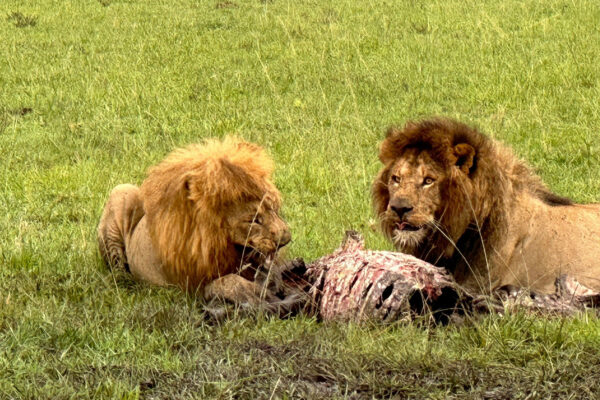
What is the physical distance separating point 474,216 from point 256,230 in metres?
1.11

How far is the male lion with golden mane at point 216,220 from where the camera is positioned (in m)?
5.79

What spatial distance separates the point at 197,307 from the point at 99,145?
4.98 m

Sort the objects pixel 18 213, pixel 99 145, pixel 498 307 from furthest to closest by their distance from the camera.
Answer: pixel 99 145, pixel 18 213, pixel 498 307

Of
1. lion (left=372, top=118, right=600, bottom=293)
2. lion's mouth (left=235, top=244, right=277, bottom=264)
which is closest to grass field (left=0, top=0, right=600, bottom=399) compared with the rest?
lion's mouth (left=235, top=244, right=277, bottom=264)

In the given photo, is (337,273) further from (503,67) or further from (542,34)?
(542,34)

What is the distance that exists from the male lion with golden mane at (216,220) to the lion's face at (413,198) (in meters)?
0.57

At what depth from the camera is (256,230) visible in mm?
5820

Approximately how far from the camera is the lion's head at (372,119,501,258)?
586cm

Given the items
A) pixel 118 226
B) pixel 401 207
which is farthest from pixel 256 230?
pixel 118 226

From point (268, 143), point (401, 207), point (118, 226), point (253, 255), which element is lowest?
point (268, 143)

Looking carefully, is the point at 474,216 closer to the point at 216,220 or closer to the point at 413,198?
the point at 413,198

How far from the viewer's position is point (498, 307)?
536cm

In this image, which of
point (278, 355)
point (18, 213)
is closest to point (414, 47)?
Answer: point (18, 213)

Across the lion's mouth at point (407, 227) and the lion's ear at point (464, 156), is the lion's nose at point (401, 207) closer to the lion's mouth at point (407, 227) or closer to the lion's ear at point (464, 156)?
the lion's mouth at point (407, 227)
